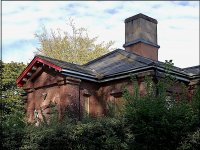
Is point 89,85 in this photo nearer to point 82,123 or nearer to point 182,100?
point 82,123

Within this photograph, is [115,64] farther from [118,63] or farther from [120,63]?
[120,63]

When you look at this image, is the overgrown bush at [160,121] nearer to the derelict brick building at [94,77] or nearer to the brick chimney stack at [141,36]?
the derelict brick building at [94,77]

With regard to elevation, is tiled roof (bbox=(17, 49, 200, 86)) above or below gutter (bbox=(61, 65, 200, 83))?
above

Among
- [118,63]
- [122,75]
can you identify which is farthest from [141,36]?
[122,75]

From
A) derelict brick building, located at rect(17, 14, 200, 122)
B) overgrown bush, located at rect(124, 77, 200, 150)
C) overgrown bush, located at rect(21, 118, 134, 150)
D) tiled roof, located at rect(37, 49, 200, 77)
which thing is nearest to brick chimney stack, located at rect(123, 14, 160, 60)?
derelict brick building, located at rect(17, 14, 200, 122)

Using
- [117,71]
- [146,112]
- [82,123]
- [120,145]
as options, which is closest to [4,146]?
[82,123]

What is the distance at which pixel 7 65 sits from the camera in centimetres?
3309

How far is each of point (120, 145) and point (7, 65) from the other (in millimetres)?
23390

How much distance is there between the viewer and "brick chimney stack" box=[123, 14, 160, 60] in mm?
22094

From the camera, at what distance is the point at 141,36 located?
22000mm

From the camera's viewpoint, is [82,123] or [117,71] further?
[117,71]

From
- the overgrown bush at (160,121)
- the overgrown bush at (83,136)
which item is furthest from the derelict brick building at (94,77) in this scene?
the overgrown bush at (83,136)

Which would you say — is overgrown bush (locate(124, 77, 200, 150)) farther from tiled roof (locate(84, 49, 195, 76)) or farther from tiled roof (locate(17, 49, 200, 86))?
tiled roof (locate(84, 49, 195, 76))

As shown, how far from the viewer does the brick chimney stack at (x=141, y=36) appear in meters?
22.1
